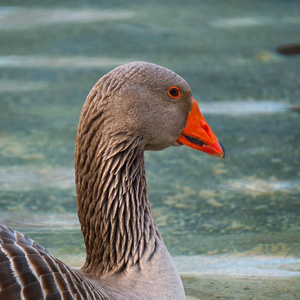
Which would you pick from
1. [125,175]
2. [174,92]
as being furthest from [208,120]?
[125,175]

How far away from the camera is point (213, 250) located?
4.90 metres

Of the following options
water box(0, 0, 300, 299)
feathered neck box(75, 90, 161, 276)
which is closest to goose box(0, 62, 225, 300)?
feathered neck box(75, 90, 161, 276)

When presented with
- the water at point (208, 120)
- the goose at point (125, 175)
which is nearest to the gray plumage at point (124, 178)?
the goose at point (125, 175)

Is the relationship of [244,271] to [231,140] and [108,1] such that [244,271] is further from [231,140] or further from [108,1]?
[108,1]

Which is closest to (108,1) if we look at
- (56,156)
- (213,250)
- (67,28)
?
(67,28)

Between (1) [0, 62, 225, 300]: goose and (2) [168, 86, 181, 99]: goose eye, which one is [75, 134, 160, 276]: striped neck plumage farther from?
(2) [168, 86, 181, 99]: goose eye

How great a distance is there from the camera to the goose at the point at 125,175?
355 centimetres

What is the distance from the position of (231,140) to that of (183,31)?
9.51ft

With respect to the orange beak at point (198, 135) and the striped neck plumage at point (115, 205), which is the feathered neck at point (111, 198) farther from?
the orange beak at point (198, 135)

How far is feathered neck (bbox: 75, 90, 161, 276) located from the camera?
11.8 ft

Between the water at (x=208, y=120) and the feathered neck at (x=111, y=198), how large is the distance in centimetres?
75

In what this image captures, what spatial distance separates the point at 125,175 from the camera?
144 inches

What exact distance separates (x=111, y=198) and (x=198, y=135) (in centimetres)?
63

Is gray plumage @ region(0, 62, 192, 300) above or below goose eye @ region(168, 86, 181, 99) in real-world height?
below
